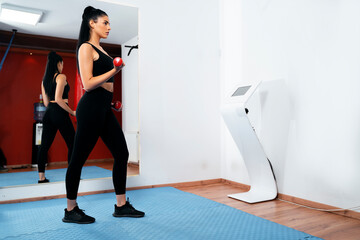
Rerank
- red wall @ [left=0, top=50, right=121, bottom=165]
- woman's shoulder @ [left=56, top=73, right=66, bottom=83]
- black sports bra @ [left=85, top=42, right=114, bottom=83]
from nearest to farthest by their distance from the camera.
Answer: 1. black sports bra @ [left=85, top=42, right=114, bottom=83]
2. red wall @ [left=0, top=50, right=121, bottom=165]
3. woman's shoulder @ [left=56, top=73, right=66, bottom=83]

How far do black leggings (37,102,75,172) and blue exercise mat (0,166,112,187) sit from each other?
8 cm

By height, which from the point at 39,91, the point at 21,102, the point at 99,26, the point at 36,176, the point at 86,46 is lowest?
the point at 36,176

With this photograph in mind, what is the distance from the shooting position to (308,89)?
254cm

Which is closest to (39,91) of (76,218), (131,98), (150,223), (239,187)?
(131,98)

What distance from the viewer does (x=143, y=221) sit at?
2.11 meters

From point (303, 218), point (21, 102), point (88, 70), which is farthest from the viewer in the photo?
point (21, 102)

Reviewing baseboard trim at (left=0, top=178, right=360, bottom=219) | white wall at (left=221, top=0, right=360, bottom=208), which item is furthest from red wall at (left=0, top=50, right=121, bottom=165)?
white wall at (left=221, top=0, right=360, bottom=208)

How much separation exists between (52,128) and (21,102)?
36 centimetres

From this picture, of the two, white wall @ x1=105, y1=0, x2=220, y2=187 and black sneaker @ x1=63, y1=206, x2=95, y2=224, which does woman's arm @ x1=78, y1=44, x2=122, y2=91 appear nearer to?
black sneaker @ x1=63, y1=206, x2=95, y2=224

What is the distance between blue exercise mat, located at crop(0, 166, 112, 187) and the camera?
2770mm

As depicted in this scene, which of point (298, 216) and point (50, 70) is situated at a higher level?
point (50, 70)

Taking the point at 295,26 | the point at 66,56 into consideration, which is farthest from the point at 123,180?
the point at 295,26

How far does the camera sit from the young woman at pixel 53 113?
287 cm

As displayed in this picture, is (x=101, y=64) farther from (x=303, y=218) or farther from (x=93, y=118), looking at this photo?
(x=303, y=218)
